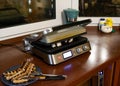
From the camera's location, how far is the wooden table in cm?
84

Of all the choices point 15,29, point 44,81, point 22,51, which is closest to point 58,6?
point 15,29

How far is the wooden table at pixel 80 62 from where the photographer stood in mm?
839

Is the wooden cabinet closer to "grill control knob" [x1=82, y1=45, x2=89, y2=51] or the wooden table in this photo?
the wooden table

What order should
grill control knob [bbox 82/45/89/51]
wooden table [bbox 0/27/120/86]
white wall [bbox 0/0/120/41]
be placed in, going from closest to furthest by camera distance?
wooden table [bbox 0/27/120/86] < grill control knob [bbox 82/45/89/51] < white wall [bbox 0/0/120/41]

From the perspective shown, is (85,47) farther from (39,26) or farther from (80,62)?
(39,26)

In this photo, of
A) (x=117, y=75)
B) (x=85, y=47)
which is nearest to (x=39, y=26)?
(x=85, y=47)

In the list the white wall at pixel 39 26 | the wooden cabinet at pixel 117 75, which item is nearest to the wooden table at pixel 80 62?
the wooden cabinet at pixel 117 75

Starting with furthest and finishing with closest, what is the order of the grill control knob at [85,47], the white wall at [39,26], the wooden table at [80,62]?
the white wall at [39,26] < the grill control knob at [85,47] < the wooden table at [80,62]

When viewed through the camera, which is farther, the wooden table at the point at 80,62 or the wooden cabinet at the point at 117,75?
the wooden cabinet at the point at 117,75

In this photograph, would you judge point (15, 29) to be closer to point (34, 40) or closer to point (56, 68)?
point (34, 40)

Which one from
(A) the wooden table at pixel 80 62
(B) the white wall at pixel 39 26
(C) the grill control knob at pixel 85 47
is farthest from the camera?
(B) the white wall at pixel 39 26

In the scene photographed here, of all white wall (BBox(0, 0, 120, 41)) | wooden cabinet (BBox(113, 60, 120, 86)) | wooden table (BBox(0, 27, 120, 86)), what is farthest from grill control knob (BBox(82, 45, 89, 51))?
white wall (BBox(0, 0, 120, 41))

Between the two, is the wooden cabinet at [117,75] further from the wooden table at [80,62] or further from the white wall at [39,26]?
the white wall at [39,26]

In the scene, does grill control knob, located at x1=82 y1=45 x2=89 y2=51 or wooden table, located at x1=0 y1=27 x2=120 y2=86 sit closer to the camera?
wooden table, located at x1=0 y1=27 x2=120 y2=86
